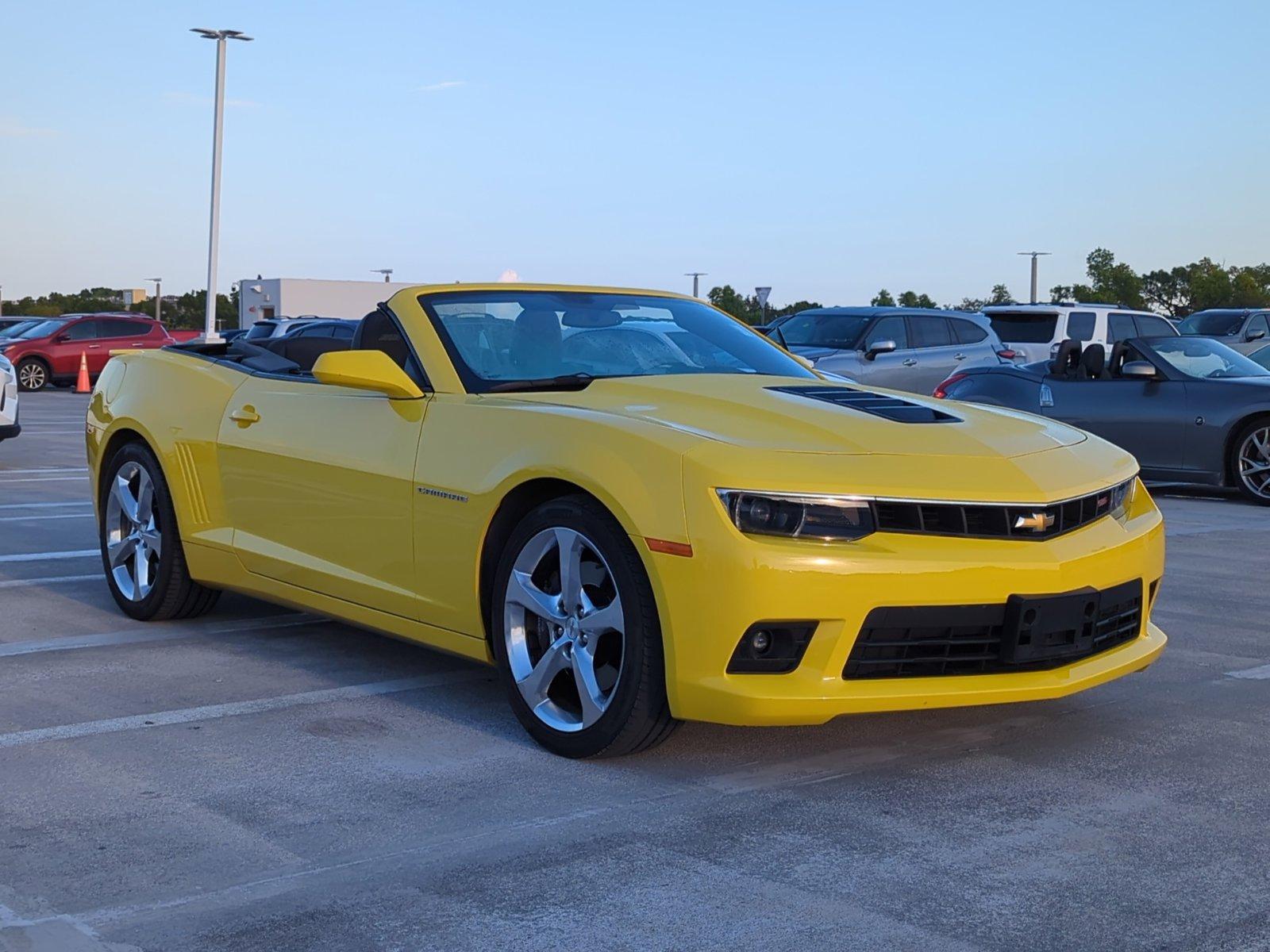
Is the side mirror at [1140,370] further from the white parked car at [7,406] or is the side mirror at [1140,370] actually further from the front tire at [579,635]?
the front tire at [579,635]

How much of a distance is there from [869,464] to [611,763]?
1098mm

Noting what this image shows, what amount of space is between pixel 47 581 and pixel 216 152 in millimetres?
31750

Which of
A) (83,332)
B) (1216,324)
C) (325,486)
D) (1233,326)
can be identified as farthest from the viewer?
(83,332)

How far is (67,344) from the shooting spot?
31.8 m

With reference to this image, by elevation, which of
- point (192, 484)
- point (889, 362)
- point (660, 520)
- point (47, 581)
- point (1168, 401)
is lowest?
point (47, 581)

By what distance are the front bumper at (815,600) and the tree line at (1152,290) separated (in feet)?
195

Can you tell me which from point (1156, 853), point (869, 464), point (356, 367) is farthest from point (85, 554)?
point (1156, 853)

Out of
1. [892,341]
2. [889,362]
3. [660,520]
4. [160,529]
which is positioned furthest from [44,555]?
[889,362]

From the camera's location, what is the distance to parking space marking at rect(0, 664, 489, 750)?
463 cm

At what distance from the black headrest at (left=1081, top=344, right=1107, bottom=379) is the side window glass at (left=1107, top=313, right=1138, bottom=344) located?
8.35 meters

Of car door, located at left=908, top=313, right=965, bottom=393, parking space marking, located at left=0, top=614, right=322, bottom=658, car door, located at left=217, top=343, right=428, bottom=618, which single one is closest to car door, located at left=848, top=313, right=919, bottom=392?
car door, located at left=908, top=313, right=965, bottom=393

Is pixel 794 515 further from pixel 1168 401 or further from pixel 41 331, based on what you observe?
pixel 41 331

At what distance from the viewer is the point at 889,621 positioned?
407cm

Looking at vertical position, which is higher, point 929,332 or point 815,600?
point 929,332
